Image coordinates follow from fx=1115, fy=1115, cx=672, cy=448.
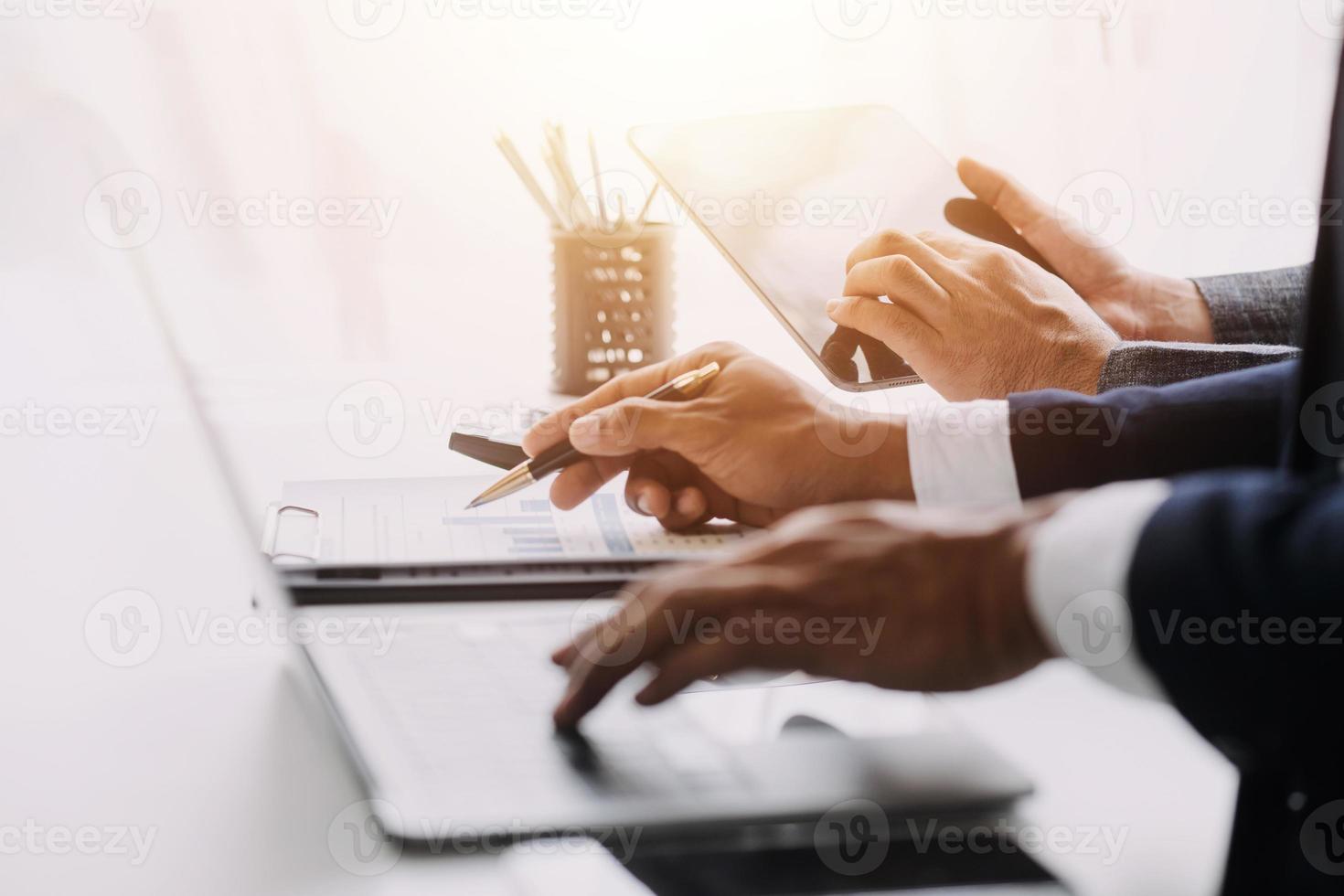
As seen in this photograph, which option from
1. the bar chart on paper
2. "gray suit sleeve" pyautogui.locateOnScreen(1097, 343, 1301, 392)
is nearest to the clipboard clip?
the bar chart on paper

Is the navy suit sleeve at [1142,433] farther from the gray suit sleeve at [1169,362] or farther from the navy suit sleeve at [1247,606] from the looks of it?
the navy suit sleeve at [1247,606]

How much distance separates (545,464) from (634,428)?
0.22 feet

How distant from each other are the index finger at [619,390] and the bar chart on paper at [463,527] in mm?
42

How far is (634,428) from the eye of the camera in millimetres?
704

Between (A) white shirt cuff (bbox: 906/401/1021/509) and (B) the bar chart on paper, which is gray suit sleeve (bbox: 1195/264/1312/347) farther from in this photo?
(B) the bar chart on paper

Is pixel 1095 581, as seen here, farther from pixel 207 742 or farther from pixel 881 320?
pixel 881 320

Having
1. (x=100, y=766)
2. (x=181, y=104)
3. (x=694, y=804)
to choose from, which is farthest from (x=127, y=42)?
(x=694, y=804)

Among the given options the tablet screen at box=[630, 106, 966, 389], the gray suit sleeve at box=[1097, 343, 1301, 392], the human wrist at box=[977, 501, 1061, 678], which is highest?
the tablet screen at box=[630, 106, 966, 389]

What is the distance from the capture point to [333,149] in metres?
1.37

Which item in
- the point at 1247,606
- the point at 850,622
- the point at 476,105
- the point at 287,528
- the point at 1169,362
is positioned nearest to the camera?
the point at 1247,606

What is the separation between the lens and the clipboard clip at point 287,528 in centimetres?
58

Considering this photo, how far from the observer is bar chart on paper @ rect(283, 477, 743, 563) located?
23.9 inches

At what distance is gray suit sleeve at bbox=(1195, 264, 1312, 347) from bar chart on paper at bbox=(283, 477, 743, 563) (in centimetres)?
64

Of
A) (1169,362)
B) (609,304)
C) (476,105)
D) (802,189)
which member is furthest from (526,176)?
(1169,362)
